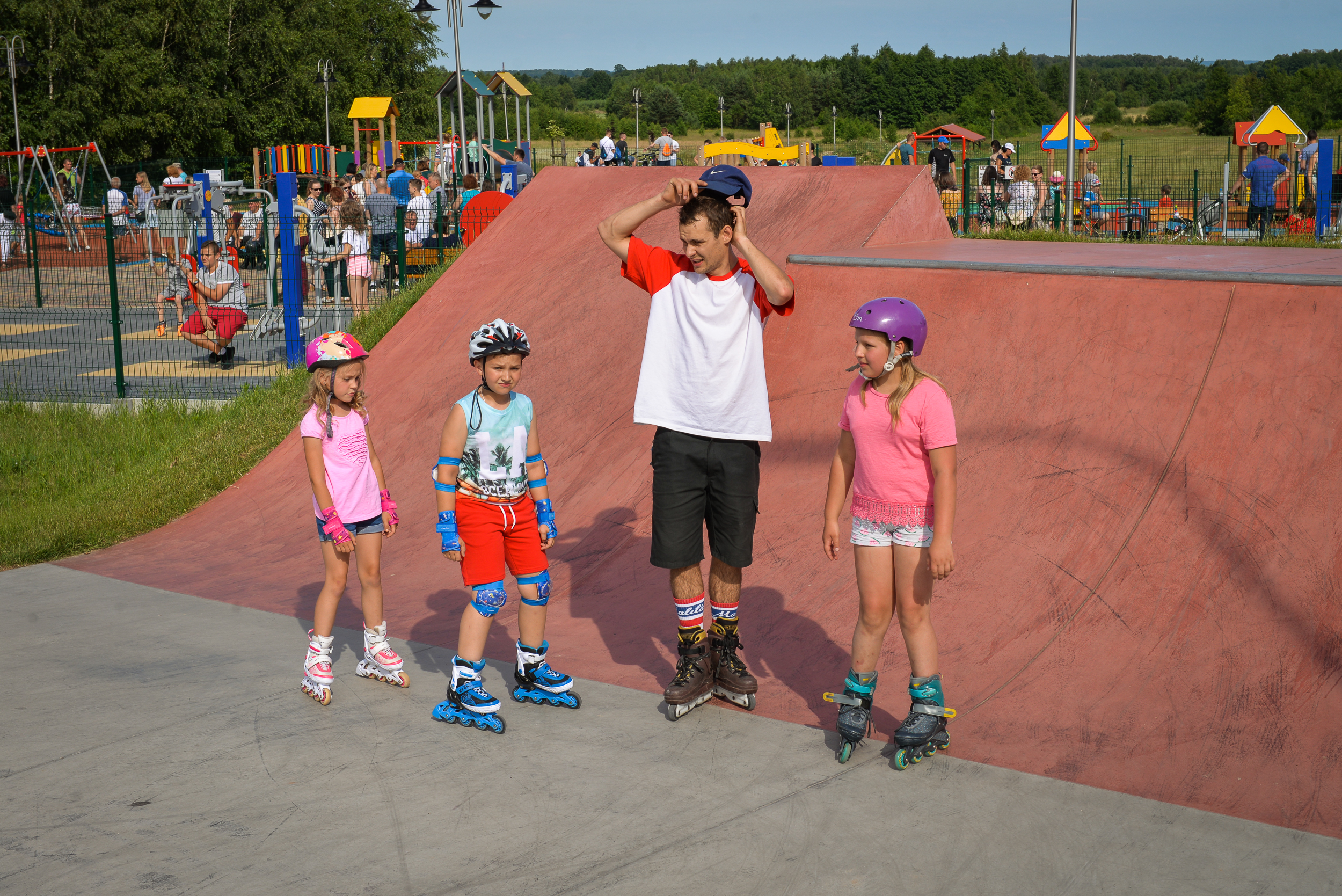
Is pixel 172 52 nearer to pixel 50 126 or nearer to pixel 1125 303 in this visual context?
pixel 50 126

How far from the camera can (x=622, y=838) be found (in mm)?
3203

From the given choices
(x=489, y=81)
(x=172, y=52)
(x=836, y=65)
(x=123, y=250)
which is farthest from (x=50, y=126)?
(x=836, y=65)

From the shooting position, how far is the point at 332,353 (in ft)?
14.1

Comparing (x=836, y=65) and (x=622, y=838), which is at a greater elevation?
(x=836, y=65)

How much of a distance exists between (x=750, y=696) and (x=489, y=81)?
35.7m

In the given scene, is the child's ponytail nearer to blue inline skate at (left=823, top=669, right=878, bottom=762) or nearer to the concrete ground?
blue inline skate at (left=823, top=669, right=878, bottom=762)

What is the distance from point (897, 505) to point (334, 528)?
2239 mm

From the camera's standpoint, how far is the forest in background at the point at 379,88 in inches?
1556

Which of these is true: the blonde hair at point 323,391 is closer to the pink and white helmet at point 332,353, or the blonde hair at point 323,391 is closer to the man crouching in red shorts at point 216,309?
the pink and white helmet at point 332,353

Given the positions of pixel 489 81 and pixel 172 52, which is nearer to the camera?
pixel 489 81

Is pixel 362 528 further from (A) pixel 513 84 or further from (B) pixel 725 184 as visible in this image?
(A) pixel 513 84

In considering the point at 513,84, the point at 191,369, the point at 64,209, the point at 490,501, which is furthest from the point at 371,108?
the point at 490,501

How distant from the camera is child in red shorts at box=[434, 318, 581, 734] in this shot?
3939 millimetres

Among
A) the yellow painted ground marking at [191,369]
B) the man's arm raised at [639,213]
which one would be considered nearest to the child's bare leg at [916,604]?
the man's arm raised at [639,213]
